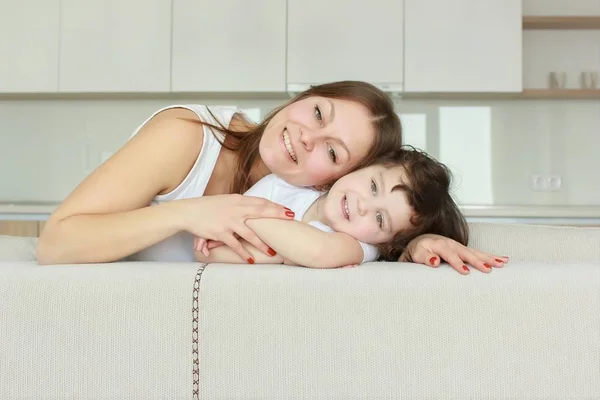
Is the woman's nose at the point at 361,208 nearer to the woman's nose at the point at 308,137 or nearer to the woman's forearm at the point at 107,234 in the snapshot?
the woman's nose at the point at 308,137

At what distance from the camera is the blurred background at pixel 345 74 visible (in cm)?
383

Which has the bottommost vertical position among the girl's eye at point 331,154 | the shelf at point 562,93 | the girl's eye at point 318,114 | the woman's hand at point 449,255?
the woman's hand at point 449,255

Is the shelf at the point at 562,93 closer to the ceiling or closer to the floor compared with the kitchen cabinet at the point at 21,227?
closer to the ceiling

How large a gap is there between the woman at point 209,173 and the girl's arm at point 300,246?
24 millimetres

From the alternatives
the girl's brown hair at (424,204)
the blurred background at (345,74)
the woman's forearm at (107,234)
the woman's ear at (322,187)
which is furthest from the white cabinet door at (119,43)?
the woman's forearm at (107,234)

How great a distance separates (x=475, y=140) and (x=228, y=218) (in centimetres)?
343

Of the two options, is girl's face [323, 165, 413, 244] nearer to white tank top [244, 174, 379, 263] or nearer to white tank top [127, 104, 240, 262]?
white tank top [244, 174, 379, 263]

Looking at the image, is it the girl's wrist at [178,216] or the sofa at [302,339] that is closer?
the sofa at [302,339]

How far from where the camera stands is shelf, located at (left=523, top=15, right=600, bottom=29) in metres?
4.05

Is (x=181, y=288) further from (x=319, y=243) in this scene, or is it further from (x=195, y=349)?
(x=319, y=243)

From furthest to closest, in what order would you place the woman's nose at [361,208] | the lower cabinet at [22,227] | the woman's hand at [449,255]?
the lower cabinet at [22,227]
the woman's nose at [361,208]
the woman's hand at [449,255]

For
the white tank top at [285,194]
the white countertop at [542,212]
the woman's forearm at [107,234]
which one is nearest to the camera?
the woman's forearm at [107,234]

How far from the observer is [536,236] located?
1.44m

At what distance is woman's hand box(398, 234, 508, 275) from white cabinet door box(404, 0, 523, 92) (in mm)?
2616
